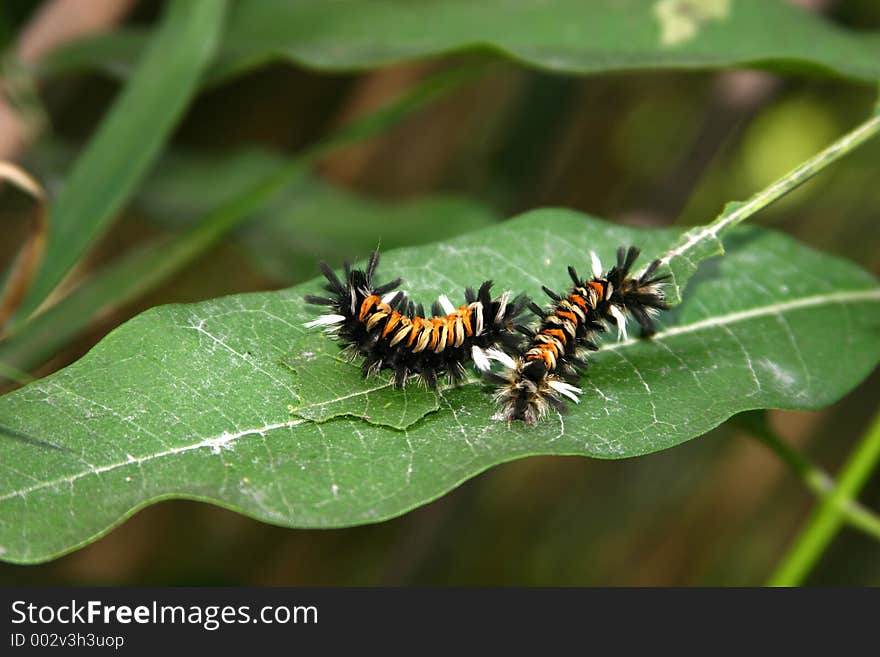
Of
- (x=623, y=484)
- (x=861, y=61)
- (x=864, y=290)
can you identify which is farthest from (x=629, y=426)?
(x=623, y=484)

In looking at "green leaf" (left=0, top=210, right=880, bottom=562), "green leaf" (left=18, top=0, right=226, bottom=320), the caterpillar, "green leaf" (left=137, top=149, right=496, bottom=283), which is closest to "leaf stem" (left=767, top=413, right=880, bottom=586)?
"green leaf" (left=0, top=210, right=880, bottom=562)

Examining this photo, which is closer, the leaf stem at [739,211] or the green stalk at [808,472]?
the leaf stem at [739,211]

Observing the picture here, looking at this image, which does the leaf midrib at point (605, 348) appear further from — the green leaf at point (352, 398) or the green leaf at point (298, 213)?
the green leaf at point (298, 213)

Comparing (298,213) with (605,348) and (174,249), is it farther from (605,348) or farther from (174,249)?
(605,348)

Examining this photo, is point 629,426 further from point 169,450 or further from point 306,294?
point 169,450

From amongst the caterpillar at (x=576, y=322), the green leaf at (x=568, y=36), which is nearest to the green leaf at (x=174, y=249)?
the green leaf at (x=568, y=36)

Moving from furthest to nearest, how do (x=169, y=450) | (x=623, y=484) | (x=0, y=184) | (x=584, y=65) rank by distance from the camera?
(x=623, y=484), (x=0, y=184), (x=584, y=65), (x=169, y=450)
